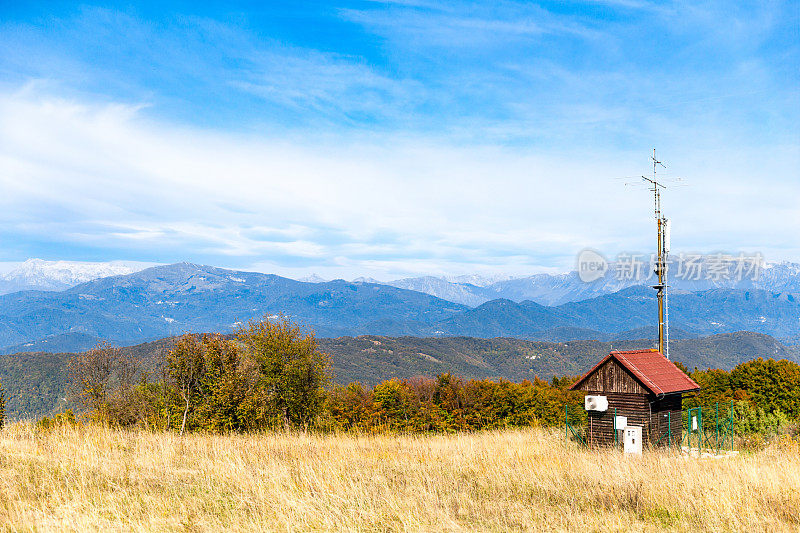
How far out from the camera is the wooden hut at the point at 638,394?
19.3 metres

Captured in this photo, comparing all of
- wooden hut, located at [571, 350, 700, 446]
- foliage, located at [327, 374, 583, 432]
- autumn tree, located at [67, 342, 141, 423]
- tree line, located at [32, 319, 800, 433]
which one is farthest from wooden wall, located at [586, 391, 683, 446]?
foliage, located at [327, 374, 583, 432]

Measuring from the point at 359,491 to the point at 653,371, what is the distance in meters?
16.1

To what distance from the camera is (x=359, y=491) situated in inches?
322

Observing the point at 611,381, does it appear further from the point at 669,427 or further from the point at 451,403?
the point at 451,403

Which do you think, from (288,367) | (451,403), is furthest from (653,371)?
(451,403)

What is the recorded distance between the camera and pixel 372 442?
1480cm

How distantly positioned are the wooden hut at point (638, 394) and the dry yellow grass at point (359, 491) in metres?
7.80

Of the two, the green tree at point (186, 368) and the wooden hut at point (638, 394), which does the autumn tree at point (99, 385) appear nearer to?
the green tree at point (186, 368)

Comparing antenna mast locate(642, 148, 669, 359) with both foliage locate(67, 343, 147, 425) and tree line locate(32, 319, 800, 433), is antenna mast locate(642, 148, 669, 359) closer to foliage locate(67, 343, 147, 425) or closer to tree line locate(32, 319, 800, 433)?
tree line locate(32, 319, 800, 433)

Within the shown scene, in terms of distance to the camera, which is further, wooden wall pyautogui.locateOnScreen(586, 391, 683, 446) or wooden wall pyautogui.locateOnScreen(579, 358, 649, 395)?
wooden wall pyautogui.locateOnScreen(579, 358, 649, 395)

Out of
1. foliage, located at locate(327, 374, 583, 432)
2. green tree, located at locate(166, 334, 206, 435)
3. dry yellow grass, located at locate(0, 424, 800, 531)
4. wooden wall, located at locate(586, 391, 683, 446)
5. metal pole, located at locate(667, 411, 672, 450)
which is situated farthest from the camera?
foliage, located at locate(327, 374, 583, 432)

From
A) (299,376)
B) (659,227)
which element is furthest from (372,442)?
(659,227)

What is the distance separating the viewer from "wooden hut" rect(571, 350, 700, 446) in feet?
63.4

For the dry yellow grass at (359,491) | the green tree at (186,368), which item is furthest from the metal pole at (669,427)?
the green tree at (186,368)
